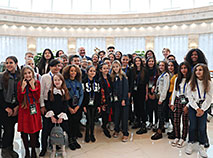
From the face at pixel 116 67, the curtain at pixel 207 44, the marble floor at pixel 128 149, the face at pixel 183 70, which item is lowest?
the marble floor at pixel 128 149

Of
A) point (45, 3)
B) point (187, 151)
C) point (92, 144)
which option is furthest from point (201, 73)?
point (45, 3)

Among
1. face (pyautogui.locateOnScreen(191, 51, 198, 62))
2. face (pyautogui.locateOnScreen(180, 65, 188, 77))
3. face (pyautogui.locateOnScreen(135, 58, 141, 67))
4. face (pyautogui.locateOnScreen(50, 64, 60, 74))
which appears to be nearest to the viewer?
face (pyautogui.locateOnScreen(50, 64, 60, 74))

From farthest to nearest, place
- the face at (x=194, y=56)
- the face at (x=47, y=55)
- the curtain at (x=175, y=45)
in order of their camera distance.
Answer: the curtain at (x=175, y=45)
the face at (x=47, y=55)
the face at (x=194, y=56)

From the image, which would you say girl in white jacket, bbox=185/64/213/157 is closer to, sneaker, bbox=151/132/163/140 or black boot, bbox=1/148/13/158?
sneaker, bbox=151/132/163/140

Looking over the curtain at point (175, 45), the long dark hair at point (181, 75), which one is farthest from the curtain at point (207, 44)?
the long dark hair at point (181, 75)

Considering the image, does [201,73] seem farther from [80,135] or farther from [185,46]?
[185,46]

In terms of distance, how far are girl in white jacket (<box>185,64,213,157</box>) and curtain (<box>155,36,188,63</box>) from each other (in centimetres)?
1143

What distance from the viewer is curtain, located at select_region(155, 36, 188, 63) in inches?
546

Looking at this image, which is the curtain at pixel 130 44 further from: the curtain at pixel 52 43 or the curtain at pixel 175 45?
the curtain at pixel 52 43

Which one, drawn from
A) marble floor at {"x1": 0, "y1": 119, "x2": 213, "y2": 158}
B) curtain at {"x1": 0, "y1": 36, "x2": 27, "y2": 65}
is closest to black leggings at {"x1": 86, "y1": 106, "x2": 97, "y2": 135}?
marble floor at {"x1": 0, "y1": 119, "x2": 213, "y2": 158}

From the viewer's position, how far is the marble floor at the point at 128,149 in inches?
134

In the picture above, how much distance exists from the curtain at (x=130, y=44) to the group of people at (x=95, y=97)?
1061 cm

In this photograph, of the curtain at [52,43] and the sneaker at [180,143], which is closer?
the sneaker at [180,143]

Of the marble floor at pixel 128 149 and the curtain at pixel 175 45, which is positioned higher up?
the curtain at pixel 175 45
